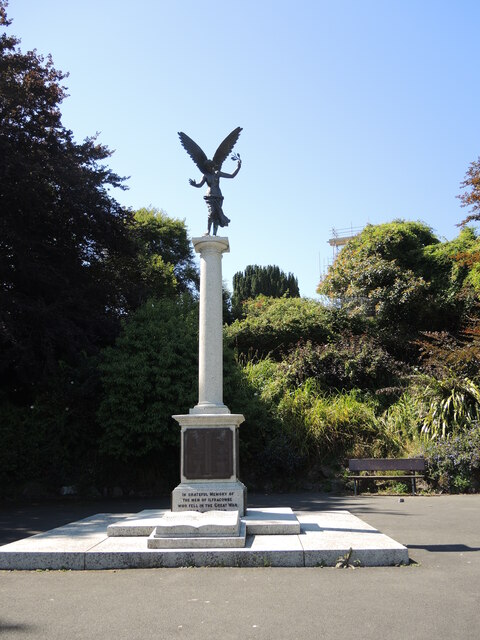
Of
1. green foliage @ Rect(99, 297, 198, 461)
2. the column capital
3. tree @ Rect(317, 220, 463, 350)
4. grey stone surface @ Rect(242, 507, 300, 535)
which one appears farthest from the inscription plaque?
tree @ Rect(317, 220, 463, 350)

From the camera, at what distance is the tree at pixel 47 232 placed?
14.7 meters

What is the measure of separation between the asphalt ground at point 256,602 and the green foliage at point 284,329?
49.1 feet

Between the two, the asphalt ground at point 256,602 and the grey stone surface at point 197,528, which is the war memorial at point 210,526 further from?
the asphalt ground at point 256,602

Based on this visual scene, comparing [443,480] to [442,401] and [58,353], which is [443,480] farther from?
[58,353]

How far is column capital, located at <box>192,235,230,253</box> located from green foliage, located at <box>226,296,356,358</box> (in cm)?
1221

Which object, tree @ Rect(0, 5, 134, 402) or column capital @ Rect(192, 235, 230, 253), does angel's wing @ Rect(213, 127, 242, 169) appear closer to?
column capital @ Rect(192, 235, 230, 253)

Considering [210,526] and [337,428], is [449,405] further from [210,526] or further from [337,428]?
[210,526]

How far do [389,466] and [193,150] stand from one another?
8614 millimetres

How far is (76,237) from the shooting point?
57.7 ft

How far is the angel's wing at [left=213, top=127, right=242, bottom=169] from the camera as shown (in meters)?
10.9

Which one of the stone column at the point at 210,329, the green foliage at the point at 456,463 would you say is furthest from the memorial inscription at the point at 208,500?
the green foliage at the point at 456,463

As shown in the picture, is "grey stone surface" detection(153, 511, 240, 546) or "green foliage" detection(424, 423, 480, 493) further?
"green foliage" detection(424, 423, 480, 493)

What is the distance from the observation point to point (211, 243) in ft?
33.3

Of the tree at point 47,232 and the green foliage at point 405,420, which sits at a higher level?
the tree at point 47,232
